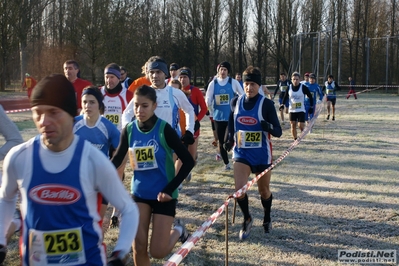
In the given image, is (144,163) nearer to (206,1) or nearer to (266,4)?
(206,1)

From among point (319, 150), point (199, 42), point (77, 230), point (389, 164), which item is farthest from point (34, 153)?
point (199, 42)

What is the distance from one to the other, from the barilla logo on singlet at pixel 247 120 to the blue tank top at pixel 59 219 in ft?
11.8

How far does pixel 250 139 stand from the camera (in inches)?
227

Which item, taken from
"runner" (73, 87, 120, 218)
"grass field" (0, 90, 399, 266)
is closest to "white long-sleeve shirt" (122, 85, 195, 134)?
"runner" (73, 87, 120, 218)

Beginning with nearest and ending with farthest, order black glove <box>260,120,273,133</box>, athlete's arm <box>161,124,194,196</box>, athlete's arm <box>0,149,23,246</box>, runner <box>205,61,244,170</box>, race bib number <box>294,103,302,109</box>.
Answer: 1. athlete's arm <box>0,149,23,246</box>
2. athlete's arm <box>161,124,194,196</box>
3. black glove <box>260,120,273,133</box>
4. runner <box>205,61,244,170</box>
5. race bib number <box>294,103,302,109</box>

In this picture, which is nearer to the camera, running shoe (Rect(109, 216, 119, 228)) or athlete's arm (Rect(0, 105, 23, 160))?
athlete's arm (Rect(0, 105, 23, 160))

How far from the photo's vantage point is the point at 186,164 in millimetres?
3963

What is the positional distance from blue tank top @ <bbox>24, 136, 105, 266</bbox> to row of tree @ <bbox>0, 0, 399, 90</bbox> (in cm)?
3852

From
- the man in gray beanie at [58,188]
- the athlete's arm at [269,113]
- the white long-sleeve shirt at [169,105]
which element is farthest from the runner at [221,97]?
the man in gray beanie at [58,188]

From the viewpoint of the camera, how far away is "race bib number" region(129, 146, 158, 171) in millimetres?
3965

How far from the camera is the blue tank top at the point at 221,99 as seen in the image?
374 inches

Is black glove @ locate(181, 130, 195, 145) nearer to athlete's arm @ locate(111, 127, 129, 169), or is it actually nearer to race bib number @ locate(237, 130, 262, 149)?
→ race bib number @ locate(237, 130, 262, 149)

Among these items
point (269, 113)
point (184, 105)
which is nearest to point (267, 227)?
point (269, 113)

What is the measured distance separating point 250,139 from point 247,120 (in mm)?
245
